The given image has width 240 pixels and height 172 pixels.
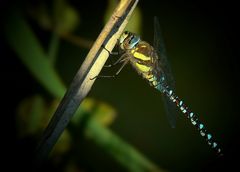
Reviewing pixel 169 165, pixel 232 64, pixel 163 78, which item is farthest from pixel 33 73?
pixel 232 64

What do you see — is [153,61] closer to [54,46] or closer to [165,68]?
[165,68]

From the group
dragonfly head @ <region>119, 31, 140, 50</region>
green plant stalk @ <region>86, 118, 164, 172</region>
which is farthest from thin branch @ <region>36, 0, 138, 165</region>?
green plant stalk @ <region>86, 118, 164, 172</region>

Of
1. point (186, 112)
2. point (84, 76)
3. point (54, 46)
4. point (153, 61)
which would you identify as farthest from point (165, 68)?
point (84, 76)

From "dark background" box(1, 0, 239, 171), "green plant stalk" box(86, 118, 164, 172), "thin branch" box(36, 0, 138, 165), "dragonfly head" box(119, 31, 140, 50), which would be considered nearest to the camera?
"thin branch" box(36, 0, 138, 165)

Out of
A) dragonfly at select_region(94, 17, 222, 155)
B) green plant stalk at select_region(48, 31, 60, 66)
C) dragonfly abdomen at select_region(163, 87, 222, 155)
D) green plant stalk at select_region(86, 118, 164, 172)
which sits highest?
dragonfly at select_region(94, 17, 222, 155)

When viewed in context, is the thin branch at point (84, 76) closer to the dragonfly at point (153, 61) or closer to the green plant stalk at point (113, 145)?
the dragonfly at point (153, 61)

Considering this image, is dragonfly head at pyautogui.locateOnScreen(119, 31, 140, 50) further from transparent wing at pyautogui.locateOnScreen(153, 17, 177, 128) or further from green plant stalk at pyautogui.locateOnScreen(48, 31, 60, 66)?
green plant stalk at pyautogui.locateOnScreen(48, 31, 60, 66)

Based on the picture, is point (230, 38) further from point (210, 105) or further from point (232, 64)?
point (210, 105)
